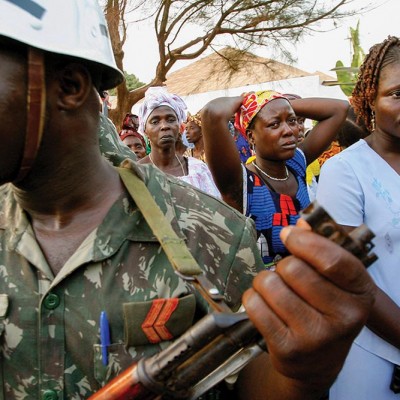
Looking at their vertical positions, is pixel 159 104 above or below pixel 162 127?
above

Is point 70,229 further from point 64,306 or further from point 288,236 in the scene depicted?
point 288,236

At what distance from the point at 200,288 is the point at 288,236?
389mm

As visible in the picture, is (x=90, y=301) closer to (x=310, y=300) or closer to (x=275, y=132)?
(x=310, y=300)

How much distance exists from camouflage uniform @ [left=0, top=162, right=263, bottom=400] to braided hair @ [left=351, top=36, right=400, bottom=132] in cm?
135

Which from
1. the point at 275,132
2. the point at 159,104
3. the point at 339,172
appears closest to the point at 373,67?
the point at 339,172

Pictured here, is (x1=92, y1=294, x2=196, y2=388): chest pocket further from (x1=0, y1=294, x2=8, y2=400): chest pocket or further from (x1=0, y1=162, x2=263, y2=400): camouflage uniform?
(x1=0, y1=294, x2=8, y2=400): chest pocket

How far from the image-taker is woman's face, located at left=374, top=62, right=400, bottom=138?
7.44ft

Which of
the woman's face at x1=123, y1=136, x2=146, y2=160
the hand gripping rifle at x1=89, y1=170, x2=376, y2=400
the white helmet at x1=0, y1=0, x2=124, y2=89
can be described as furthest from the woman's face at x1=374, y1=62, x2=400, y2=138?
the woman's face at x1=123, y1=136, x2=146, y2=160

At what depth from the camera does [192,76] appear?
27219mm

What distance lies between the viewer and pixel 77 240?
150 centimetres

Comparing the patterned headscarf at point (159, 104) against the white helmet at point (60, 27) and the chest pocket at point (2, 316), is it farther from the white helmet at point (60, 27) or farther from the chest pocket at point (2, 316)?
the chest pocket at point (2, 316)

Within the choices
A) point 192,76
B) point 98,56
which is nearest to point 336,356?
point 98,56

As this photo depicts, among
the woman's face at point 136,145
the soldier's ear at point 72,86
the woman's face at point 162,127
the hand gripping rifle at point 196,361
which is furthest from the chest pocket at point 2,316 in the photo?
the woman's face at point 136,145

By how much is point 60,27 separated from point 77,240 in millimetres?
601
